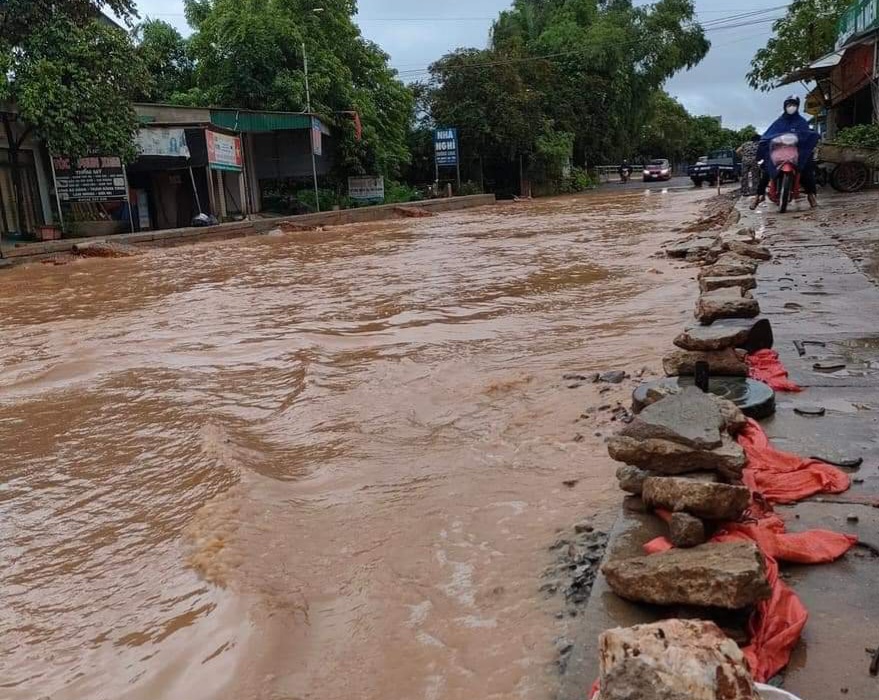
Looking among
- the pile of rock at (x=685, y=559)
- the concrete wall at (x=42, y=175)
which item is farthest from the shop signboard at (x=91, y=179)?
the pile of rock at (x=685, y=559)

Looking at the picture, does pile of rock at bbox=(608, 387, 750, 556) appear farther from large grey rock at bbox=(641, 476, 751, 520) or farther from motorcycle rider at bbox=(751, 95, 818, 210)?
motorcycle rider at bbox=(751, 95, 818, 210)

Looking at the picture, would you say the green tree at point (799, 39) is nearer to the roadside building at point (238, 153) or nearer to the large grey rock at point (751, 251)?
the roadside building at point (238, 153)

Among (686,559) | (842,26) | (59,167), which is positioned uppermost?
(842,26)

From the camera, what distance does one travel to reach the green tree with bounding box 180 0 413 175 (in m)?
25.8

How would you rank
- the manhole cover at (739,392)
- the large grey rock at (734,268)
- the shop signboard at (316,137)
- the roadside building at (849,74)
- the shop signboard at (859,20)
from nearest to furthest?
the manhole cover at (739,392) < the large grey rock at (734,268) < the shop signboard at (859,20) < the roadside building at (849,74) < the shop signboard at (316,137)

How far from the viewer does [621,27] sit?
4172 centimetres

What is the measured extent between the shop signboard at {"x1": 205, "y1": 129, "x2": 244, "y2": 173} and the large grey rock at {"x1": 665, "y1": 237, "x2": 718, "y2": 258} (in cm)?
1402

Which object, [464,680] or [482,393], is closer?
[464,680]

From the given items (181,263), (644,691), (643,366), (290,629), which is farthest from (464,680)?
(181,263)

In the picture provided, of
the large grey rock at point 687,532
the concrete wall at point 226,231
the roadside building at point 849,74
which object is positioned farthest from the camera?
the roadside building at point 849,74

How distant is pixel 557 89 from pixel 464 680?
4043cm

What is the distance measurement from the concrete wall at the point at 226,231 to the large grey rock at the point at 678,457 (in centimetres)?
1541

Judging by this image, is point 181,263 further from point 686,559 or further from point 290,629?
point 686,559

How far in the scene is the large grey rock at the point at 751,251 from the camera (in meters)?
8.17
